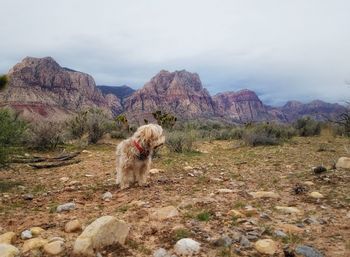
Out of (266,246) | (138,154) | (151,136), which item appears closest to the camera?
(266,246)

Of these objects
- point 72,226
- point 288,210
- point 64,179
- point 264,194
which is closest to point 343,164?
point 264,194

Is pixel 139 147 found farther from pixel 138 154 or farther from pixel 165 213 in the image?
pixel 165 213

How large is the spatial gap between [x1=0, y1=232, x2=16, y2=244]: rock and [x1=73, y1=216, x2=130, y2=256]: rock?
2.97ft

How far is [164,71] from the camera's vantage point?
178m

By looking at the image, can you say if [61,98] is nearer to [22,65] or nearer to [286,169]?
[22,65]

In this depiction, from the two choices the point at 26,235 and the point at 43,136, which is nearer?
the point at 26,235

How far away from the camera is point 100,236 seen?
445 cm

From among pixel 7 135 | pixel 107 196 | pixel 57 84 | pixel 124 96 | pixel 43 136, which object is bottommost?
pixel 107 196

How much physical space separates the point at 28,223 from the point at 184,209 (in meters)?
2.21

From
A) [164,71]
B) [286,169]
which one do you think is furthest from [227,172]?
[164,71]

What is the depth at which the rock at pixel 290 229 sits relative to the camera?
512 centimetres

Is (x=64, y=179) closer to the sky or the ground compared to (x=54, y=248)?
closer to the ground

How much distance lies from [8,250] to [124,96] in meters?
153

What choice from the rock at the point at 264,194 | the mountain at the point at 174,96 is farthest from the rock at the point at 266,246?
the mountain at the point at 174,96
